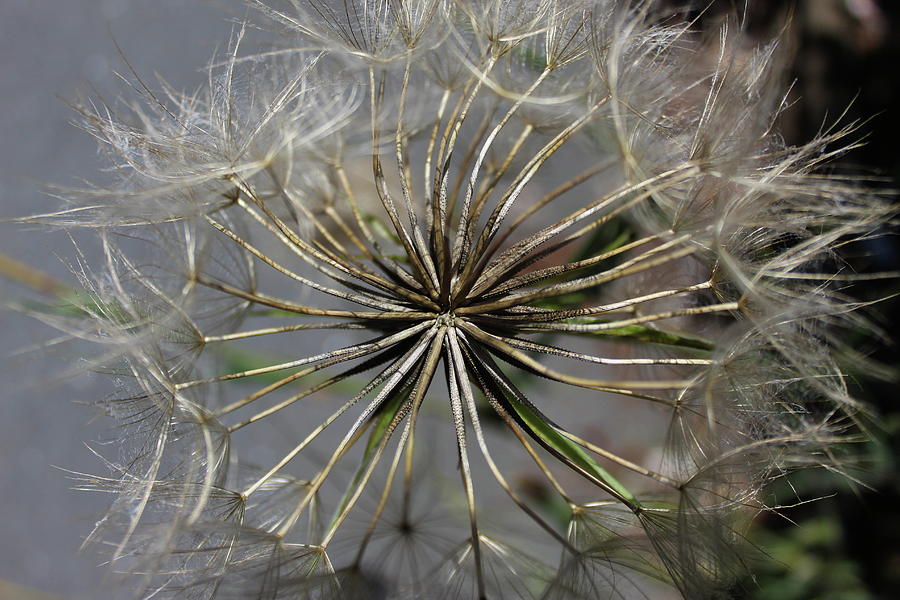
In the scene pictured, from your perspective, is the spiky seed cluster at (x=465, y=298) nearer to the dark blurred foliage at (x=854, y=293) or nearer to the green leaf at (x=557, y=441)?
the green leaf at (x=557, y=441)

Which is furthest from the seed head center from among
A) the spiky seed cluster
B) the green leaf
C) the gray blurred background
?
the gray blurred background

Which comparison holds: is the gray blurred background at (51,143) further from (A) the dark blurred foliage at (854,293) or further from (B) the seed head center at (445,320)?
(A) the dark blurred foliage at (854,293)

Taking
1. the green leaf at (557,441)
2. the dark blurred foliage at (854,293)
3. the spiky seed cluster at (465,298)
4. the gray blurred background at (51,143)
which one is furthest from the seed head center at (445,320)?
the gray blurred background at (51,143)

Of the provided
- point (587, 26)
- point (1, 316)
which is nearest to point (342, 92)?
point (587, 26)

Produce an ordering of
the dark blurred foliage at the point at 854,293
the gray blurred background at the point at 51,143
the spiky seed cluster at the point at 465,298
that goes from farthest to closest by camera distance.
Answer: the gray blurred background at the point at 51,143
the dark blurred foliage at the point at 854,293
the spiky seed cluster at the point at 465,298

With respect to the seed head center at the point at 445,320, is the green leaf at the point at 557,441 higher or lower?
lower

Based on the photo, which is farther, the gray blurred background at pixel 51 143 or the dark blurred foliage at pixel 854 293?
the gray blurred background at pixel 51 143

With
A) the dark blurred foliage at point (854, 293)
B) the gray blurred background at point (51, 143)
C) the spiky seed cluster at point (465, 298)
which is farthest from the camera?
the gray blurred background at point (51, 143)

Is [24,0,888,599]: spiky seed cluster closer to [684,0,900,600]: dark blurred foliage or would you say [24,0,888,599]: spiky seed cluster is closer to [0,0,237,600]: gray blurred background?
[684,0,900,600]: dark blurred foliage
